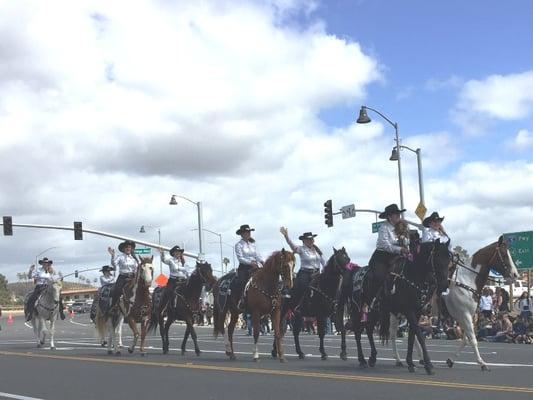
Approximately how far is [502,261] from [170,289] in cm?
871

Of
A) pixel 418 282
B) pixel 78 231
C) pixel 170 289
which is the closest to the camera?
pixel 418 282

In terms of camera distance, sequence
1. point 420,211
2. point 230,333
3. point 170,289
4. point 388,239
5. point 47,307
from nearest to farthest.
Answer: point 388,239, point 230,333, point 170,289, point 47,307, point 420,211

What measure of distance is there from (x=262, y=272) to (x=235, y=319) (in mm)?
1831

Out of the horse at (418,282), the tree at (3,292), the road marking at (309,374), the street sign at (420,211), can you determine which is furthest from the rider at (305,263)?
the tree at (3,292)

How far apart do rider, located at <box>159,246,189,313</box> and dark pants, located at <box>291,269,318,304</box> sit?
11.3 feet

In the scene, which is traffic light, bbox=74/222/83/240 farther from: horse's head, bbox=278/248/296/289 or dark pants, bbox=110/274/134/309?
horse's head, bbox=278/248/296/289

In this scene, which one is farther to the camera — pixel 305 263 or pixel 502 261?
pixel 305 263

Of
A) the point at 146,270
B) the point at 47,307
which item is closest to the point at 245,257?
the point at 146,270

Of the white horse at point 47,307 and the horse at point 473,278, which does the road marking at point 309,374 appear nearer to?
the horse at point 473,278

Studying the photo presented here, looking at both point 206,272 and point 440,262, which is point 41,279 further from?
point 440,262

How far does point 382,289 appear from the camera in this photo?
556 inches

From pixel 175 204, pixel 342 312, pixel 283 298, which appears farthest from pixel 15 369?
pixel 175 204

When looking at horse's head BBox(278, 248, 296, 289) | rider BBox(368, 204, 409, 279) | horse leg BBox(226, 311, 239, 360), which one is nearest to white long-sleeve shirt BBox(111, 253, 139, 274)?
horse leg BBox(226, 311, 239, 360)

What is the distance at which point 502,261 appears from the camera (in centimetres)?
1493
